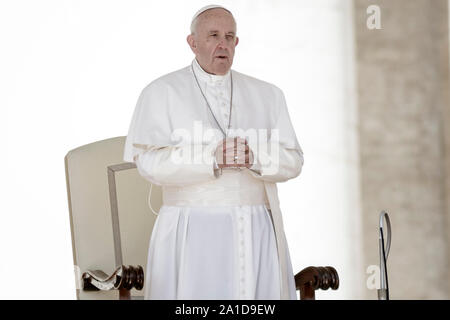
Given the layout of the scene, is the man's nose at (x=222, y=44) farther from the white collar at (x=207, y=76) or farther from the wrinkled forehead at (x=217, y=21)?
the white collar at (x=207, y=76)

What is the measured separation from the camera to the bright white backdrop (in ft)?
14.1

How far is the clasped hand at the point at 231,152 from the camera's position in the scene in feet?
9.33

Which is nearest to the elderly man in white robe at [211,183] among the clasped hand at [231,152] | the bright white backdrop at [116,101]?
the clasped hand at [231,152]

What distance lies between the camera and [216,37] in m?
3.09

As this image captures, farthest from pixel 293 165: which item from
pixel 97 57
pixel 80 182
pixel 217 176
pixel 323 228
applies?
pixel 323 228

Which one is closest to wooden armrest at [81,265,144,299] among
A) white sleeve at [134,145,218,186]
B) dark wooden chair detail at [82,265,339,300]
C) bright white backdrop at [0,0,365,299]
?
dark wooden chair detail at [82,265,339,300]

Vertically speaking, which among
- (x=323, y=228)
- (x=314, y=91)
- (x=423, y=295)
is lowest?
(x=423, y=295)

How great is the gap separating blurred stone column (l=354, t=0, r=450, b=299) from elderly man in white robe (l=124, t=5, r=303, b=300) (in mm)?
2324

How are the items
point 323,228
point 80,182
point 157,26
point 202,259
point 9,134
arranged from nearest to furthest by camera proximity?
point 202,259, point 80,182, point 9,134, point 157,26, point 323,228

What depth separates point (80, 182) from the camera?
396 cm

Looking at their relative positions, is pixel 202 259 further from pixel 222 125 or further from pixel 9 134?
pixel 9 134

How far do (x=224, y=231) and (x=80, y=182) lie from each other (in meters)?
1.22
